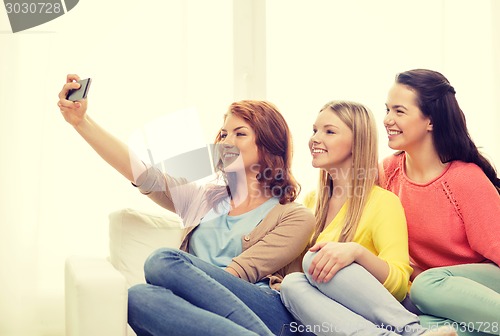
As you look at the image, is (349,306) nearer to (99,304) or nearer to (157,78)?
(99,304)

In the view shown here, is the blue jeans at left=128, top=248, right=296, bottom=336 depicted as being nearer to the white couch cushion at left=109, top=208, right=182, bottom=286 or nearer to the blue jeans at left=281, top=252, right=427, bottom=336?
the blue jeans at left=281, top=252, right=427, bottom=336

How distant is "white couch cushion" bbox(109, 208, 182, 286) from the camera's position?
2072 mm

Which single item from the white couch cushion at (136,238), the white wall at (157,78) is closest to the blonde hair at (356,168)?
the white couch cushion at (136,238)

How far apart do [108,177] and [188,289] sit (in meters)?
1.12

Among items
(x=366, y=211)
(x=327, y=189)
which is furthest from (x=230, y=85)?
(x=366, y=211)

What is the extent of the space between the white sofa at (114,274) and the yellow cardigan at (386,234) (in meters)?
0.52

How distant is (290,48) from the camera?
2963mm

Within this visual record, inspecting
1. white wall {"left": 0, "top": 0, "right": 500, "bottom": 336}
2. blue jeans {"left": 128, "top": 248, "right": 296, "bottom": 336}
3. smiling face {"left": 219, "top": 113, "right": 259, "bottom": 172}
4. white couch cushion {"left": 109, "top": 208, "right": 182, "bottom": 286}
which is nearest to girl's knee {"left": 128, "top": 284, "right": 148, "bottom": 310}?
blue jeans {"left": 128, "top": 248, "right": 296, "bottom": 336}

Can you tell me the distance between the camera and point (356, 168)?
1.93 meters

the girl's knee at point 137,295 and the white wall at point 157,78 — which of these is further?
the white wall at point 157,78

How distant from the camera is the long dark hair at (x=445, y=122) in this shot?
193 cm

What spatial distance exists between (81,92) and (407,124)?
87 cm

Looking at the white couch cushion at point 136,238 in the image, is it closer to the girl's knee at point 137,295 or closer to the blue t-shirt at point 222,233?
the blue t-shirt at point 222,233

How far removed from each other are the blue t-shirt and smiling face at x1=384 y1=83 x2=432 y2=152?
1.23 feet
